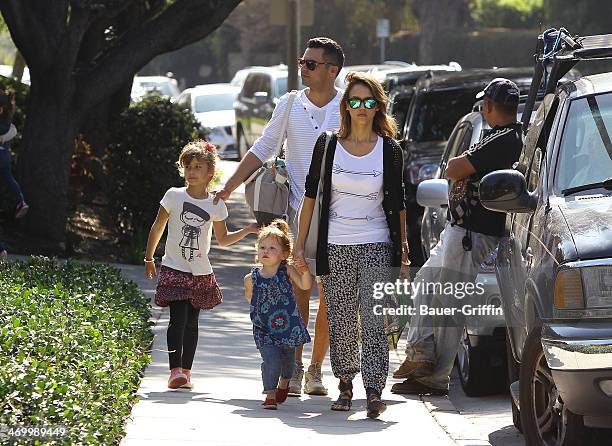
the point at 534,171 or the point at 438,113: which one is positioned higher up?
the point at 438,113

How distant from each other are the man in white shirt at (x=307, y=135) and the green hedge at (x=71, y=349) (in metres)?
1.03

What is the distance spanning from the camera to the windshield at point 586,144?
22.5ft

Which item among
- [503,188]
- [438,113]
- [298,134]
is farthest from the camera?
[438,113]

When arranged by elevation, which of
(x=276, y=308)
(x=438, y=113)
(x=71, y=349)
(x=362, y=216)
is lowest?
(x=71, y=349)

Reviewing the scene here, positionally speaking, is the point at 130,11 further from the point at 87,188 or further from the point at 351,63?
the point at 351,63

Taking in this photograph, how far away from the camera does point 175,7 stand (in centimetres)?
1500

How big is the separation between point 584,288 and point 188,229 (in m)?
3.02

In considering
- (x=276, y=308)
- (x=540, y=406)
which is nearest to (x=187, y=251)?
(x=276, y=308)

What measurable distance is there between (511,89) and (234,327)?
352cm

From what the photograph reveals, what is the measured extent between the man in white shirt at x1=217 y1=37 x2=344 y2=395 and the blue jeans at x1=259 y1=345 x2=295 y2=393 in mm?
393

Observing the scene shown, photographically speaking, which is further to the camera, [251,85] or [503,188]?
[251,85]

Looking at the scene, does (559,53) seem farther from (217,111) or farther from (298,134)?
(217,111)

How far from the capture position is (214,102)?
108 ft

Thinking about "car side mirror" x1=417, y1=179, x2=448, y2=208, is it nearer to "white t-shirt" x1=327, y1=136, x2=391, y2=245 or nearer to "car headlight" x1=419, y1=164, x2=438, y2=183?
"white t-shirt" x1=327, y1=136, x2=391, y2=245
